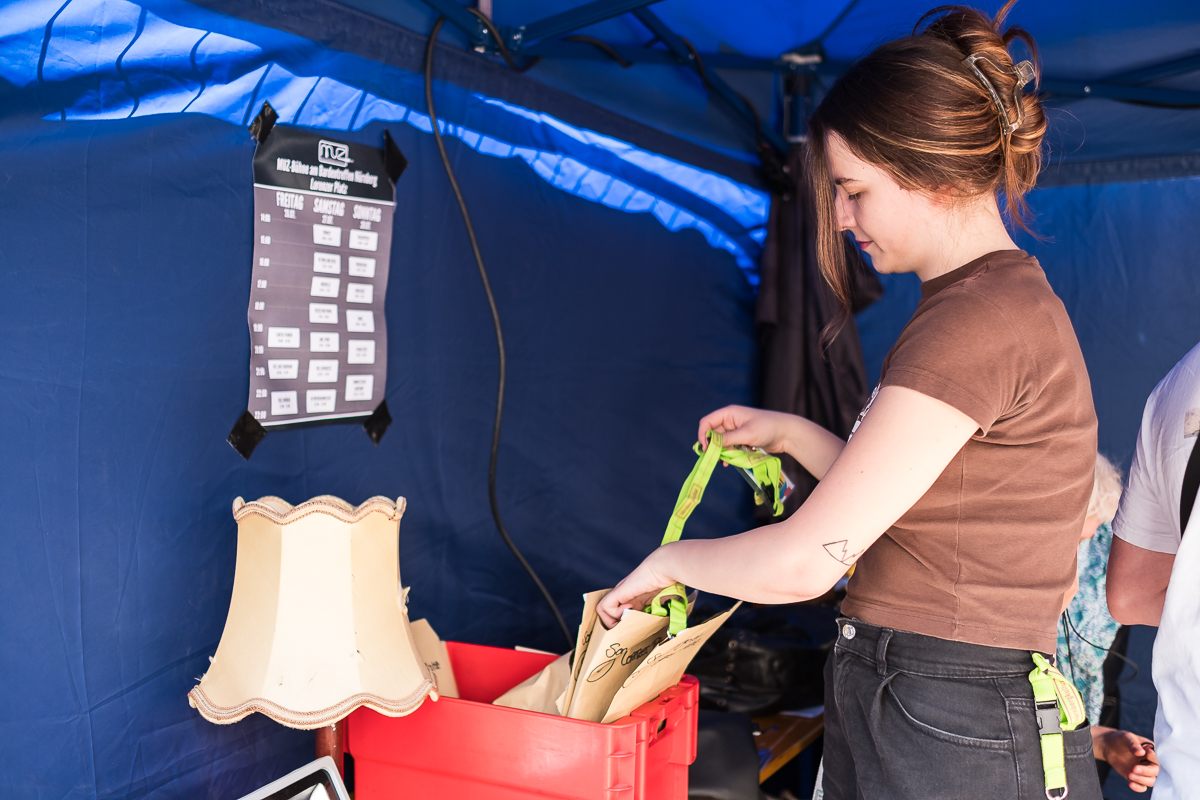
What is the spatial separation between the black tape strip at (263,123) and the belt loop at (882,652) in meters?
1.13

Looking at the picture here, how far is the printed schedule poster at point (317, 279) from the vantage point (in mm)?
1351

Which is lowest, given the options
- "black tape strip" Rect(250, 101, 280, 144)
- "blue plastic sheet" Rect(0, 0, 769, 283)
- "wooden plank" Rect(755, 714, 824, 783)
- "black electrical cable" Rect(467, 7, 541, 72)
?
"wooden plank" Rect(755, 714, 824, 783)

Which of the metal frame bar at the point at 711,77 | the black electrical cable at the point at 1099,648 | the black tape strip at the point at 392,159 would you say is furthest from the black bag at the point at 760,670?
the metal frame bar at the point at 711,77

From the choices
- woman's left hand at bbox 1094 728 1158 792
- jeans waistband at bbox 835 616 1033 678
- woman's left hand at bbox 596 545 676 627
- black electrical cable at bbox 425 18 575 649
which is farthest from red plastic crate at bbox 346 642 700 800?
woman's left hand at bbox 1094 728 1158 792

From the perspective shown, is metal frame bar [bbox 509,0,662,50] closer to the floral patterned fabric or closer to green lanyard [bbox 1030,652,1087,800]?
green lanyard [bbox 1030,652,1087,800]

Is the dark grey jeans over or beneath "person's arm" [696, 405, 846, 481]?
beneath

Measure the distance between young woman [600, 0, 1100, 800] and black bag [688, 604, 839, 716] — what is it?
1.04 metres

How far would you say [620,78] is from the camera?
2215mm

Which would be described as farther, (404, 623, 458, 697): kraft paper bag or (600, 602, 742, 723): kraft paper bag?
(404, 623, 458, 697): kraft paper bag

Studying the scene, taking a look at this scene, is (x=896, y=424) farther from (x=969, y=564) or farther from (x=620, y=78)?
(x=620, y=78)

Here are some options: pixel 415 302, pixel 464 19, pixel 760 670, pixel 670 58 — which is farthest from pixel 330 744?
pixel 670 58

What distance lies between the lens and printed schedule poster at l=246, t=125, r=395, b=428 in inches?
53.2

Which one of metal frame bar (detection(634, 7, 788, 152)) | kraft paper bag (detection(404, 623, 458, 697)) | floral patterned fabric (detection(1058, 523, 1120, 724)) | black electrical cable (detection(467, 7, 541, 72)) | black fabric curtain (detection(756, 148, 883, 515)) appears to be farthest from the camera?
black fabric curtain (detection(756, 148, 883, 515))

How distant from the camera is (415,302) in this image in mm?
1646
